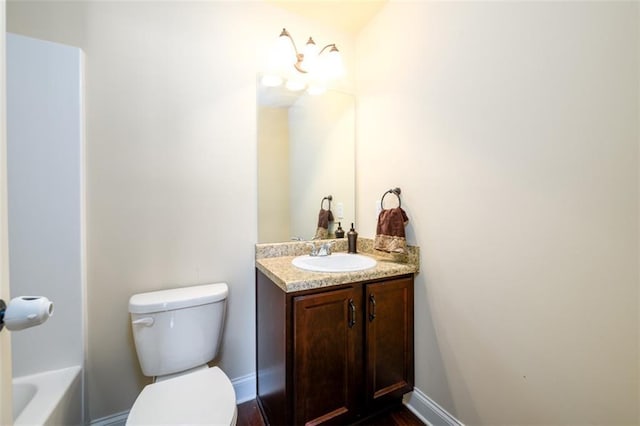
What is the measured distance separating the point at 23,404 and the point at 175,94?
1.56m

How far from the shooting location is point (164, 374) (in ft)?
4.07

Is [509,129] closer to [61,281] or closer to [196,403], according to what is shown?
[196,403]

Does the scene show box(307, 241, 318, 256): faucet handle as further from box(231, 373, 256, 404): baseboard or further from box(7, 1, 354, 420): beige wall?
box(231, 373, 256, 404): baseboard

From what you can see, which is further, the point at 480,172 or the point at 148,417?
the point at 480,172

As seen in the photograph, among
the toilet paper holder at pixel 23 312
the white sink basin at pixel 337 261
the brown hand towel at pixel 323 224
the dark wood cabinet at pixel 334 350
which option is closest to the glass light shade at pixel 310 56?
the brown hand towel at pixel 323 224

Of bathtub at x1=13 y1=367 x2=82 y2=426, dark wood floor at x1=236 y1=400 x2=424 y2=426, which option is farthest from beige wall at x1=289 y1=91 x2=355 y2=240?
bathtub at x1=13 y1=367 x2=82 y2=426

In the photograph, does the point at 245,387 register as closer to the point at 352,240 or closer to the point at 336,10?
the point at 352,240

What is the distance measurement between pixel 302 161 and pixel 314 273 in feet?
2.83

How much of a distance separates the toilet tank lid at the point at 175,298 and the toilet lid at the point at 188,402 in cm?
31

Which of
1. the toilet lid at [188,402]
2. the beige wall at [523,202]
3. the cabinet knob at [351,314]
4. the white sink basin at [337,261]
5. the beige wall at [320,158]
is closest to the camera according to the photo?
the beige wall at [523,202]

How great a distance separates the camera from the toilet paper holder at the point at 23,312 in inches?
19.9

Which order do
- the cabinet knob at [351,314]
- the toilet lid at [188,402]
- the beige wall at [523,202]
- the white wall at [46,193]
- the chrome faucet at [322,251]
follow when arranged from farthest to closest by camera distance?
the chrome faucet at [322,251] → the cabinet knob at [351,314] → the white wall at [46,193] → the toilet lid at [188,402] → the beige wall at [523,202]

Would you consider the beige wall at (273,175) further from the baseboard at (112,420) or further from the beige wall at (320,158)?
the baseboard at (112,420)

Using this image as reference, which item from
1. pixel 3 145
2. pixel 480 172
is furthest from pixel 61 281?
pixel 480 172
